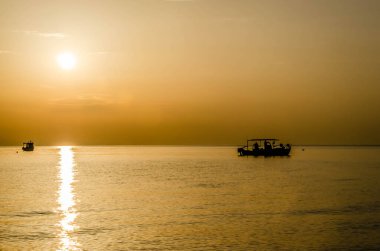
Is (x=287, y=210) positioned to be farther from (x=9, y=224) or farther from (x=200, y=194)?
(x=9, y=224)

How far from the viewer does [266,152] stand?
554 ft

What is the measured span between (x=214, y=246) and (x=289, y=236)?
19.4 ft

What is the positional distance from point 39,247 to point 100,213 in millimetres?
13936

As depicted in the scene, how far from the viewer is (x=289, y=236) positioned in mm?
33781

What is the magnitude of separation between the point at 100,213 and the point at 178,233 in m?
12.0

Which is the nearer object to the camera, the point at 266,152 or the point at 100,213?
the point at 100,213

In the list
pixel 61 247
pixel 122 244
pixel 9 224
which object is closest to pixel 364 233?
pixel 122 244

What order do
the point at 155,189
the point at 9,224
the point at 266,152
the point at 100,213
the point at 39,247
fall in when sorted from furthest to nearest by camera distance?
the point at 266,152
the point at 155,189
the point at 100,213
the point at 9,224
the point at 39,247

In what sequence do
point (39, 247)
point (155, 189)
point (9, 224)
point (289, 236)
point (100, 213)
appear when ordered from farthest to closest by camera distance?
point (155, 189) → point (100, 213) → point (9, 224) → point (289, 236) → point (39, 247)

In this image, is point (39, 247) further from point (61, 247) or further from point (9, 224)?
point (9, 224)

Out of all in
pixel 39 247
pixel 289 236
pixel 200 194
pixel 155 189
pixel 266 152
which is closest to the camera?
pixel 39 247

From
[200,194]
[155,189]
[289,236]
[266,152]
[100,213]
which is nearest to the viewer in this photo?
[289,236]

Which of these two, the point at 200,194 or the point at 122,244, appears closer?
the point at 122,244

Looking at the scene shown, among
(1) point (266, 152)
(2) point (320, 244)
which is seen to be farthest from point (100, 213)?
(1) point (266, 152)
